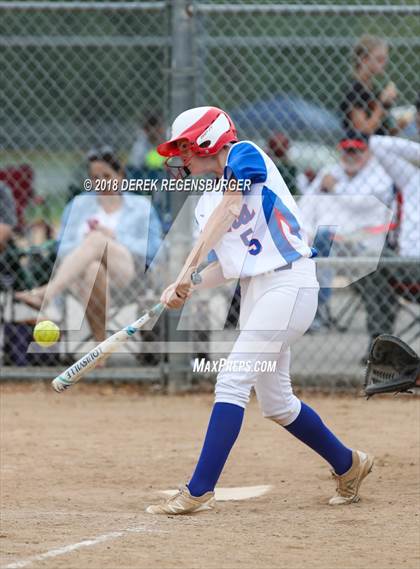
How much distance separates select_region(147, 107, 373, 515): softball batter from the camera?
14.6 ft

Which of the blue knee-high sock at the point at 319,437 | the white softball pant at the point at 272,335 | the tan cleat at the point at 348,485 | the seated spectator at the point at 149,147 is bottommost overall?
the tan cleat at the point at 348,485

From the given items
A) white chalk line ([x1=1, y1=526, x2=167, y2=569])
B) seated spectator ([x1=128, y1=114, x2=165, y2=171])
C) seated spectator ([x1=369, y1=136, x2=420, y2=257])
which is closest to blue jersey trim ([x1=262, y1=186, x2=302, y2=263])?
white chalk line ([x1=1, y1=526, x2=167, y2=569])

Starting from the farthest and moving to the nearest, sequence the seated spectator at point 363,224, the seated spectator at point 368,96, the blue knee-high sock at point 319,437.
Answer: the seated spectator at point 363,224
the seated spectator at point 368,96
the blue knee-high sock at point 319,437

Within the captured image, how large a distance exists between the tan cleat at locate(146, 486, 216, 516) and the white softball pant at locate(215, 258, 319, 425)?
16.0 inches

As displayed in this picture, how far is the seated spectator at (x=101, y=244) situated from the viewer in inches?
288

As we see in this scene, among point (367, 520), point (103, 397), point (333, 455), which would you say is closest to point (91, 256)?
point (103, 397)

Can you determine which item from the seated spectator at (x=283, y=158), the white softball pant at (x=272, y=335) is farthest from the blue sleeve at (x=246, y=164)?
the seated spectator at (x=283, y=158)

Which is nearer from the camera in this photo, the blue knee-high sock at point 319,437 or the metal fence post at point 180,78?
the blue knee-high sock at point 319,437

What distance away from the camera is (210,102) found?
8.55 m

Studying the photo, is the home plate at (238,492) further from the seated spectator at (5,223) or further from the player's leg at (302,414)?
the seated spectator at (5,223)

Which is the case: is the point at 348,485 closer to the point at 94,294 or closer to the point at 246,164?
the point at 246,164

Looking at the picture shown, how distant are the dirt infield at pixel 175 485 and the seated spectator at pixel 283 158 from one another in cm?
155

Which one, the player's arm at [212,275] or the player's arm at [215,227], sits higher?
the player's arm at [215,227]

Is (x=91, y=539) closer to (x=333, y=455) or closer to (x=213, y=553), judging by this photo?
(x=213, y=553)
